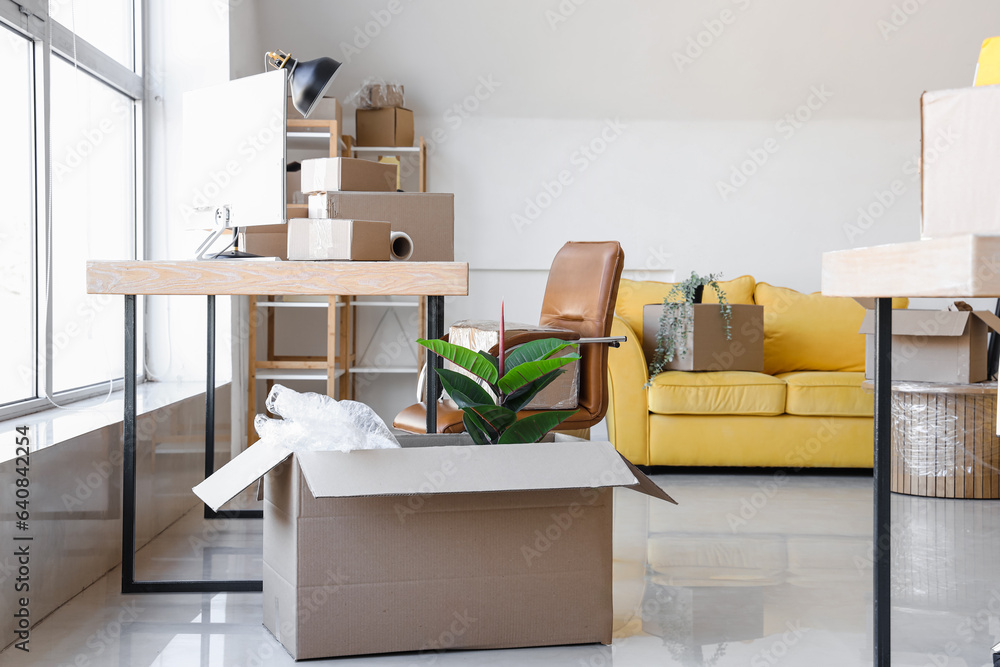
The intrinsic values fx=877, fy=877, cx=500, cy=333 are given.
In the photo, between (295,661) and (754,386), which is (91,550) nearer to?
(295,661)

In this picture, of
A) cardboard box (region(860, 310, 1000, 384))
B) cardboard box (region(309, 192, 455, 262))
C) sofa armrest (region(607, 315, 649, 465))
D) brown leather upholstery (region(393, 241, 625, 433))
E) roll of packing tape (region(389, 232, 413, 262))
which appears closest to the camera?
roll of packing tape (region(389, 232, 413, 262))

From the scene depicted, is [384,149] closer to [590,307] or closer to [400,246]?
[590,307]

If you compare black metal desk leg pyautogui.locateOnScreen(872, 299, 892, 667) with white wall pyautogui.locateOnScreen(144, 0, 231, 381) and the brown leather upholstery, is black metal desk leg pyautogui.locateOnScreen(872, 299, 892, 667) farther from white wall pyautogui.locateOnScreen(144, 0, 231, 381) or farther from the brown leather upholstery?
white wall pyautogui.locateOnScreen(144, 0, 231, 381)

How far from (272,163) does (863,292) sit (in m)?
1.50

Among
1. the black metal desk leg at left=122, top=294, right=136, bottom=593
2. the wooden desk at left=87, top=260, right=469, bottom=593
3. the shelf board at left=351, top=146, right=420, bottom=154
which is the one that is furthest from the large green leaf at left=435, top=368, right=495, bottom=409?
the shelf board at left=351, top=146, right=420, bottom=154

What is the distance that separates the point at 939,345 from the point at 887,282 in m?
2.56

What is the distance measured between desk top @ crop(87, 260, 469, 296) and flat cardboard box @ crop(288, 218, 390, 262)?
0.29ft

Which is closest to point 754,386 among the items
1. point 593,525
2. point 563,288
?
point 563,288

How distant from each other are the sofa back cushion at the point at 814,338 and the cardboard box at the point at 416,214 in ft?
6.09

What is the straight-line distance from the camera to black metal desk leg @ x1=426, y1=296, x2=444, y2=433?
1.95m

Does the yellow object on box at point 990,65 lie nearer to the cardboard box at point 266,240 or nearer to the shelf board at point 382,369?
the cardboard box at point 266,240

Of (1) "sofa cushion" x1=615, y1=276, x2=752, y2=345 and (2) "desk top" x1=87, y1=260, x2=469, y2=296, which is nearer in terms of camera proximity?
(2) "desk top" x1=87, y1=260, x2=469, y2=296

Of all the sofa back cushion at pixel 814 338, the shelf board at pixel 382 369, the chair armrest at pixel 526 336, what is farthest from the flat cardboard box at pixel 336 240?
the sofa back cushion at pixel 814 338

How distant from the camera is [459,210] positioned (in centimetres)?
466
